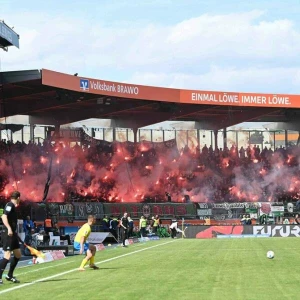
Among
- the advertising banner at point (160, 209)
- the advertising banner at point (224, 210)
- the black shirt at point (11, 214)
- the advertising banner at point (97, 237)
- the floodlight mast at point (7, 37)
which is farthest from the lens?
the advertising banner at point (224, 210)

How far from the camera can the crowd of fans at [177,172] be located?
242 ft

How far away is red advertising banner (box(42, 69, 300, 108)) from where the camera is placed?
61237 millimetres

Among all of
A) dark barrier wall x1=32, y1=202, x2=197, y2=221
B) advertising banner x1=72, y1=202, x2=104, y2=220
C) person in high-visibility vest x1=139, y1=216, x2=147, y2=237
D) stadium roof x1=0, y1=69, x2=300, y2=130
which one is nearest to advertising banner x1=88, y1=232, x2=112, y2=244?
person in high-visibility vest x1=139, y1=216, x2=147, y2=237

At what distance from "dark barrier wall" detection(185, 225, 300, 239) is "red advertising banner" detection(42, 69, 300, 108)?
562 inches

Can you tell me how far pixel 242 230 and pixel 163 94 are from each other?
59.1 ft

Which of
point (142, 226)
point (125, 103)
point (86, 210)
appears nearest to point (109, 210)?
point (86, 210)

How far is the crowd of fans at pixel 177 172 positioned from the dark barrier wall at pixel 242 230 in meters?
12.5

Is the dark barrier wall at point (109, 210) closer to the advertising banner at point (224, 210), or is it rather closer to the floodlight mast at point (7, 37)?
the advertising banner at point (224, 210)

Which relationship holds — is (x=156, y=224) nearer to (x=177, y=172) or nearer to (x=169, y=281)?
(x=177, y=172)

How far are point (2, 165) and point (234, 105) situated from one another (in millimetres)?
24919

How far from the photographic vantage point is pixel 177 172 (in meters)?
78.9

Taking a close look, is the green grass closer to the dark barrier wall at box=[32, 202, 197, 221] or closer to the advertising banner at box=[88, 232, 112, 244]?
the advertising banner at box=[88, 232, 112, 244]

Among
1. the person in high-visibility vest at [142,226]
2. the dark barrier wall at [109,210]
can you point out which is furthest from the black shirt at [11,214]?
the person in high-visibility vest at [142,226]

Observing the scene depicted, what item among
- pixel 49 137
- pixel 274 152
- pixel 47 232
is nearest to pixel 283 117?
pixel 274 152
